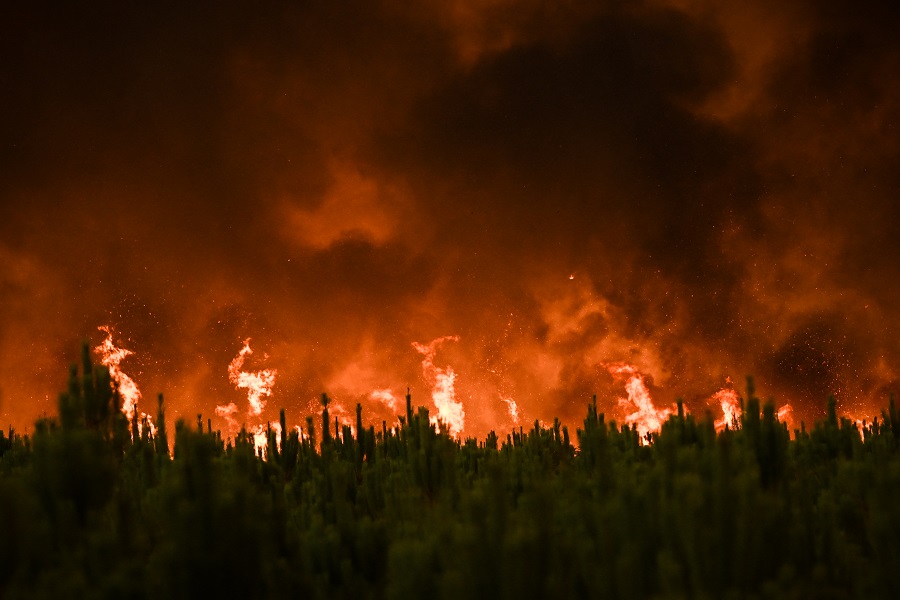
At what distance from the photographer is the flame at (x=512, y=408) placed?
124 feet

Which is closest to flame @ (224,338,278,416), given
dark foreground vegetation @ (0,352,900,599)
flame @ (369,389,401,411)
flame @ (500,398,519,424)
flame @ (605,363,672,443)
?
flame @ (369,389,401,411)

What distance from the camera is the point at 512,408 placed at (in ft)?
126

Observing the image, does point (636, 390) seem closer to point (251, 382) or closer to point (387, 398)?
point (387, 398)

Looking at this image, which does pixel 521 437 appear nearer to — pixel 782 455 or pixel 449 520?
pixel 782 455

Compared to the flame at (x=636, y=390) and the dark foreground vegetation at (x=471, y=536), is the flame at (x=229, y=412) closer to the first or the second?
the flame at (x=636, y=390)

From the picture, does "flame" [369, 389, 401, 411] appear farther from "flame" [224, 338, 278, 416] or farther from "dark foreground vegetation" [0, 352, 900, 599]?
"dark foreground vegetation" [0, 352, 900, 599]

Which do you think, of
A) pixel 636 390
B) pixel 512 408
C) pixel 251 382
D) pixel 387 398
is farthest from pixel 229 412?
pixel 636 390

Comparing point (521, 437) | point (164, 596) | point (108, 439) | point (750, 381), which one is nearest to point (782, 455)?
point (750, 381)

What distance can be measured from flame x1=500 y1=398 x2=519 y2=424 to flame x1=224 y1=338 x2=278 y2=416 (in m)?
13.9

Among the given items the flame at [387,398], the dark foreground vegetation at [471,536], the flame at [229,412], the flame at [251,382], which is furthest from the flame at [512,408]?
the dark foreground vegetation at [471,536]

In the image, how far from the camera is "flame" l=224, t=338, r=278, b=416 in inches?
1496

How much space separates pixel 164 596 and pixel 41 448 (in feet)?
2.28

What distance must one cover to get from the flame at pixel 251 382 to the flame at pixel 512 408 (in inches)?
547

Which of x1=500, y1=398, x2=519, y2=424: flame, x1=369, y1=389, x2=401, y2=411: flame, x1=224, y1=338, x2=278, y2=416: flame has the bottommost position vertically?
x1=500, y1=398, x2=519, y2=424: flame
